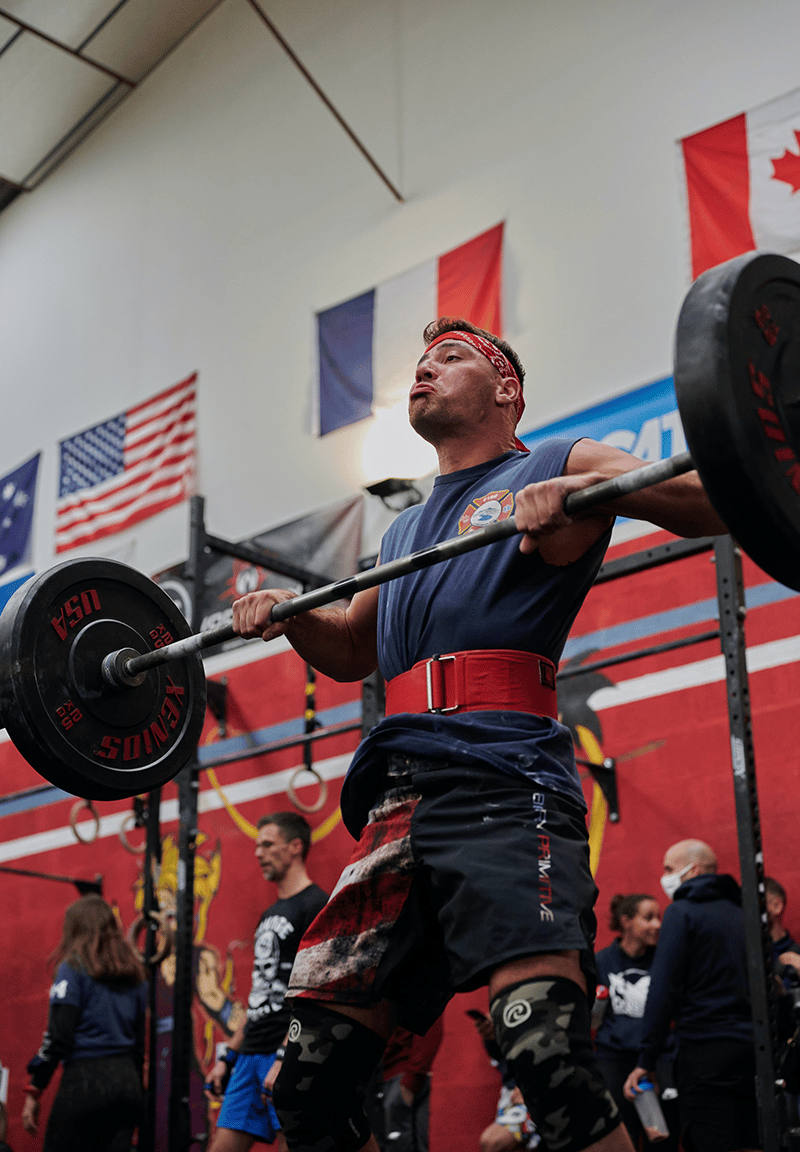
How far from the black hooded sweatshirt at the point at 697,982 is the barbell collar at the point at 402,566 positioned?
198 cm

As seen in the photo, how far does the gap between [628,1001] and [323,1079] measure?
8.14 feet

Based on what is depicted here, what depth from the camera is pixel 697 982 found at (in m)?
3.49

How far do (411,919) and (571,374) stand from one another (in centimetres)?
373

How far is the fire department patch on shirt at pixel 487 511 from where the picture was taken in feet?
6.14

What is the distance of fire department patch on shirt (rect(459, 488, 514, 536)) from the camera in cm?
187

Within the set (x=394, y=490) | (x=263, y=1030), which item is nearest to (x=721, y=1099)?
(x=263, y=1030)

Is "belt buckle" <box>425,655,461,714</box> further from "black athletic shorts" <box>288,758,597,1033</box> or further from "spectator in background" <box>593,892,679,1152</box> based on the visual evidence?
"spectator in background" <box>593,892,679,1152</box>

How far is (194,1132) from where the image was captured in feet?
17.3

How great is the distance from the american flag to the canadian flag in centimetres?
310

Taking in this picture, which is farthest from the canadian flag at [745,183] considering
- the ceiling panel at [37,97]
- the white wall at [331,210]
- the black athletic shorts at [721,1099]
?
the ceiling panel at [37,97]

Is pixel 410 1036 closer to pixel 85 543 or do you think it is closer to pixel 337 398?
pixel 337 398

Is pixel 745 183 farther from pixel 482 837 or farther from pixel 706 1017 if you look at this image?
pixel 482 837

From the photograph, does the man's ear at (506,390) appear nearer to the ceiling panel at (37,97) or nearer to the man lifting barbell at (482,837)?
the man lifting barbell at (482,837)

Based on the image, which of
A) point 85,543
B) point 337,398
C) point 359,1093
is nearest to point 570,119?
point 337,398
